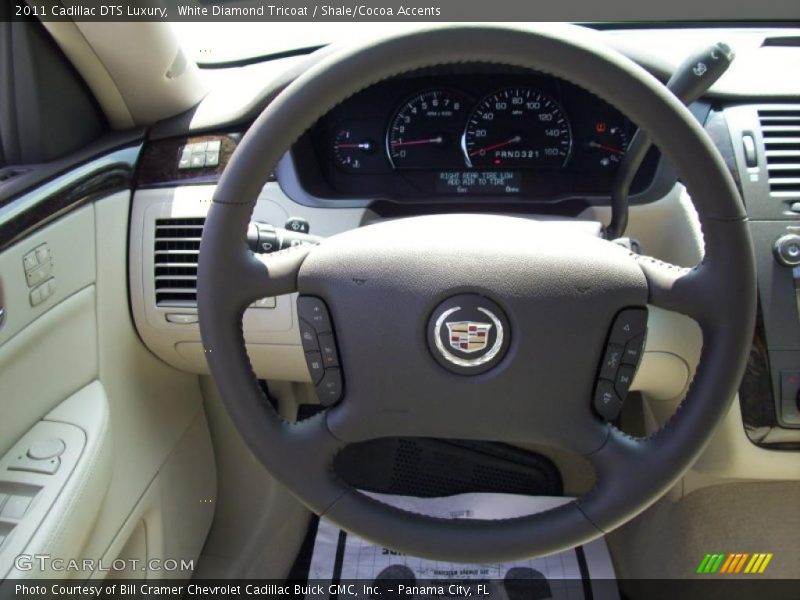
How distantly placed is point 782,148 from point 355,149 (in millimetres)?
812

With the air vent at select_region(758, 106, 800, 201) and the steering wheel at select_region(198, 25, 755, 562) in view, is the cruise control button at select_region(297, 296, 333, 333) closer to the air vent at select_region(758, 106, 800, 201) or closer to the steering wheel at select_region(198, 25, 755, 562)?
the steering wheel at select_region(198, 25, 755, 562)

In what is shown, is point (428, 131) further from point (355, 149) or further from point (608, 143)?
point (608, 143)

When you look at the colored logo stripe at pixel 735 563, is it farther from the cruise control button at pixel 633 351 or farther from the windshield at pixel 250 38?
the windshield at pixel 250 38

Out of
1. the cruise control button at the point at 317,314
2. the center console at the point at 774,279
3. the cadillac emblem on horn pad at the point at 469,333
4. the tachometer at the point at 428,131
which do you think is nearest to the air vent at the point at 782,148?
the center console at the point at 774,279

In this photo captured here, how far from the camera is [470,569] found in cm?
166

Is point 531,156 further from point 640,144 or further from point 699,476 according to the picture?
point 699,476

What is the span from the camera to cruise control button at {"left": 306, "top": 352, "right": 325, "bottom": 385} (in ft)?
3.10

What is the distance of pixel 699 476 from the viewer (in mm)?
1543

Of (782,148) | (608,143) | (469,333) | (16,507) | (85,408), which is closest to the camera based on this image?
(469,333)

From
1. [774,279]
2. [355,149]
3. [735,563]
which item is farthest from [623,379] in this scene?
[735,563]

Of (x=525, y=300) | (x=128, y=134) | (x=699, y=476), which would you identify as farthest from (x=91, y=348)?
(x=699, y=476)

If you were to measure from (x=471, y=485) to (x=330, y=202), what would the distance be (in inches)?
30.3

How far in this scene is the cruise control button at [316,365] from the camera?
0.95 m

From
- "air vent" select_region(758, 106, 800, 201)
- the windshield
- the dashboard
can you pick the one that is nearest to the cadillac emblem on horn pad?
the dashboard
